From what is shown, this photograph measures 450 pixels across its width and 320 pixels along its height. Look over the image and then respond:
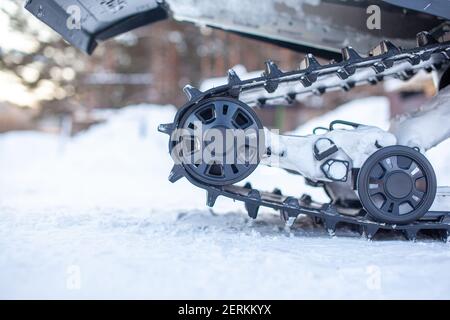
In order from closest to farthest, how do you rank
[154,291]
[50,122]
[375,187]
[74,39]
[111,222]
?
[154,291] → [375,187] → [111,222] → [74,39] → [50,122]

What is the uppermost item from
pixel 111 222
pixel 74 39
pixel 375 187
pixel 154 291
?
pixel 74 39

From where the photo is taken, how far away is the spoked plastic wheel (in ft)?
9.95

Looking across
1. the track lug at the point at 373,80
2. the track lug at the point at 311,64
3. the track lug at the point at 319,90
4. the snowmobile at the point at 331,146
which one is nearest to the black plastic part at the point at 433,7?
the snowmobile at the point at 331,146

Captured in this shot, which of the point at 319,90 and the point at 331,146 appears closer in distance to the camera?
the point at 331,146

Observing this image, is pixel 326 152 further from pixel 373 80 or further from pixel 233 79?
pixel 373 80

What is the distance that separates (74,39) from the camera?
13.1 feet

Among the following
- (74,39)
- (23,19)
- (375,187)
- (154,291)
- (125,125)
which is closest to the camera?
(154,291)

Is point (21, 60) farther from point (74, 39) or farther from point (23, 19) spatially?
point (74, 39)

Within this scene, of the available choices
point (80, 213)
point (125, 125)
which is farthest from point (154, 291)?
point (125, 125)

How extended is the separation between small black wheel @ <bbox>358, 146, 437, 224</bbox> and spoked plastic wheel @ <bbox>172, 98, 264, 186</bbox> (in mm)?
736

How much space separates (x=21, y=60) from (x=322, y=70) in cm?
1443

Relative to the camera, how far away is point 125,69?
1764 centimetres

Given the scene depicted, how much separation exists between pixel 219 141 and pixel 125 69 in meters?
15.4

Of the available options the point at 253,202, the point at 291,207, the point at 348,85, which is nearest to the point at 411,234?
the point at 291,207
